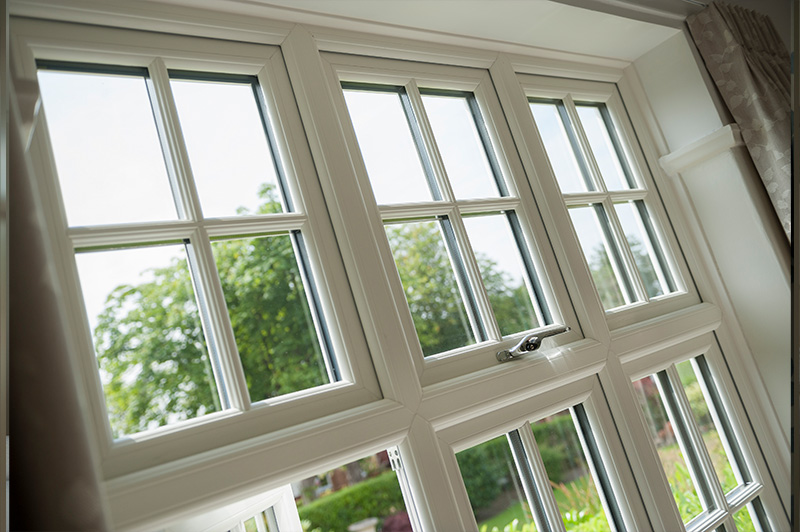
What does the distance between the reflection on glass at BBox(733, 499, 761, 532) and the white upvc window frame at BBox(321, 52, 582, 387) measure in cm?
92

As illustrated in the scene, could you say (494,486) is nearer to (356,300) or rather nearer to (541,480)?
(541,480)

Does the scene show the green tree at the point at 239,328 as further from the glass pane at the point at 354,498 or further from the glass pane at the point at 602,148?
the glass pane at the point at 602,148

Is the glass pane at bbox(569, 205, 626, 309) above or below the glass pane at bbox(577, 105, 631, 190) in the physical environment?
below

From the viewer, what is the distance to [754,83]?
1999 mm

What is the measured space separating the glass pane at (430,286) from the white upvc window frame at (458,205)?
0.13ft

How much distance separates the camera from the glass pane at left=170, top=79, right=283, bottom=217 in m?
1.24

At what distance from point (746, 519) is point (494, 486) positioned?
1.15 m

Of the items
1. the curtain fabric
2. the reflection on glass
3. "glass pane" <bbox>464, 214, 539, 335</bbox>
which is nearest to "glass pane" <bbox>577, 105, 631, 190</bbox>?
the curtain fabric

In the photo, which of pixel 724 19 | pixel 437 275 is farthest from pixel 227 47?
pixel 724 19

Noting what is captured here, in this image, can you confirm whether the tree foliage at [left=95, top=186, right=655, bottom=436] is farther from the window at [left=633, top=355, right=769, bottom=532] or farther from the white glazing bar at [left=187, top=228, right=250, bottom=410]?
the window at [left=633, top=355, right=769, bottom=532]

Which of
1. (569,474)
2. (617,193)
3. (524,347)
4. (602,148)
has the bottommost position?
(569,474)

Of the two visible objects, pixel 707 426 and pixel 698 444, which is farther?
pixel 707 426

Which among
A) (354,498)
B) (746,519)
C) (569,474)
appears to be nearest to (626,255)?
(569,474)

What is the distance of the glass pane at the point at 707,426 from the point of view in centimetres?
195
